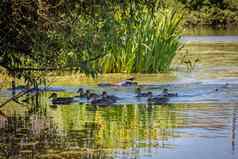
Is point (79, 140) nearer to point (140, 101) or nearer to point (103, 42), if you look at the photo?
point (103, 42)

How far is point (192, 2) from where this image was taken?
73875mm

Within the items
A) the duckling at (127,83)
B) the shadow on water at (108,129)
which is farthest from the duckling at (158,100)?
the duckling at (127,83)

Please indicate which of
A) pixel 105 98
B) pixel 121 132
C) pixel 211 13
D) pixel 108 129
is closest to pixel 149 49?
pixel 105 98

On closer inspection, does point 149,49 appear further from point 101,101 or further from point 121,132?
point 121,132

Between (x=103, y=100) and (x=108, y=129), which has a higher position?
(x=108, y=129)

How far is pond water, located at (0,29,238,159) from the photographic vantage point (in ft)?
33.6

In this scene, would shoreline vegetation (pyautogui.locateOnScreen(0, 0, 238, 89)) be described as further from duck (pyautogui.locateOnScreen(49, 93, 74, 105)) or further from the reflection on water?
duck (pyautogui.locateOnScreen(49, 93, 74, 105))

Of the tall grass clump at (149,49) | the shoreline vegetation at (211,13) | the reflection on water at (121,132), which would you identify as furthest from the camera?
the shoreline vegetation at (211,13)

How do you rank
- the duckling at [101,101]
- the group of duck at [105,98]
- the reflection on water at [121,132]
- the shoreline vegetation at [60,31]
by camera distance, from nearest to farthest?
the shoreline vegetation at [60,31] < the reflection on water at [121,132] < the duckling at [101,101] < the group of duck at [105,98]

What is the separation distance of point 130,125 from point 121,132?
2.68 ft

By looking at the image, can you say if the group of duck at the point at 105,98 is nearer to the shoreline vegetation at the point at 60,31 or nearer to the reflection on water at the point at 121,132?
the reflection on water at the point at 121,132

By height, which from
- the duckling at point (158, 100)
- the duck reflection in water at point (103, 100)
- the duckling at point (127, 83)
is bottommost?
the duckling at point (127, 83)

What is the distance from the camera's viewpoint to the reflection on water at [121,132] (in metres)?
10.2

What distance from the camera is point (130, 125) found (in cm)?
1259
